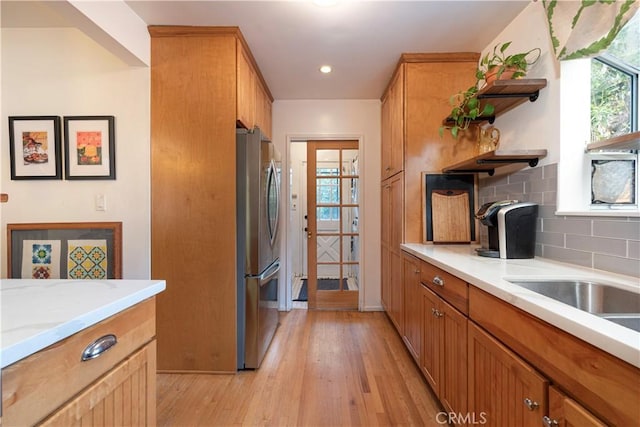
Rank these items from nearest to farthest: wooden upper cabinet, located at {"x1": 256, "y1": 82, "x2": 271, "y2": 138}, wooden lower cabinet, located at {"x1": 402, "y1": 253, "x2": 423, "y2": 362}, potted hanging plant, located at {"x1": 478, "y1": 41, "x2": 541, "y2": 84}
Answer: potted hanging plant, located at {"x1": 478, "y1": 41, "x2": 541, "y2": 84} → wooden lower cabinet, located at {"x1": 402, "y1": 253, "x2": 423, "y2": 362} → wooden upper cabinet, located at {"x1": 256, "y1": 82, "x2": 271, "y2": 138}

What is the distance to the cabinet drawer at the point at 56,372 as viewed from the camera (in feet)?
1.86

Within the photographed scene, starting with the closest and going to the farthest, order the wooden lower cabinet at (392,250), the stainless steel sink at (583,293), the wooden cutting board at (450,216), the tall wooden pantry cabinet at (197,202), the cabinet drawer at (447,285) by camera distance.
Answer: the stainless steel sink at (583,293) → the cabinet drawer at (447,285) → the tall wooden pantry cabinet at (197,202) → the wooden cutting board at (450,216) → the wooden lower cabinet at (392,250)

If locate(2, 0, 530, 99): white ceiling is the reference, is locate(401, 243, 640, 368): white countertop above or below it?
below

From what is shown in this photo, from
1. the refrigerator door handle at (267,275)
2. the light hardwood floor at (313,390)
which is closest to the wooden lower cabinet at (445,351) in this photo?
the light hardwood floor at (313,390)

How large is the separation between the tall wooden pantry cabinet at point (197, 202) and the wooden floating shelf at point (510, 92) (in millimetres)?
1660

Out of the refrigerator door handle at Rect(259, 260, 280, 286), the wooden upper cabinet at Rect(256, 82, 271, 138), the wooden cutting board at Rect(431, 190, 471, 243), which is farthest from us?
the wooden upper cabinet at Rect(256, 82, 271, 138)

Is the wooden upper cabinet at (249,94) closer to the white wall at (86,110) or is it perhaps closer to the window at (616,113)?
the white wall at (86,110)

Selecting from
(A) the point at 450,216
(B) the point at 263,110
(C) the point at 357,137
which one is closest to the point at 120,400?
(A) the point at 450,216

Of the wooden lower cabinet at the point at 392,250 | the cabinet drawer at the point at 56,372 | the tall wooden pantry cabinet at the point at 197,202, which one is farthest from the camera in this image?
the wooden lower cabinet at the point at 392,250

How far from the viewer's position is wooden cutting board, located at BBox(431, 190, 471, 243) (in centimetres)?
233

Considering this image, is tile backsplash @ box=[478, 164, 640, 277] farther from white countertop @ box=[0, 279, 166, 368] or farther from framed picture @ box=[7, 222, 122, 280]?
framed picture @ box=[7, 222, 122, 280]

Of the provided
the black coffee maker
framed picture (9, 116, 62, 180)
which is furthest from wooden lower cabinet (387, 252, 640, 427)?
framed picture (9, 116, 62, 180)

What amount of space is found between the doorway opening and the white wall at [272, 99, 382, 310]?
10 cm

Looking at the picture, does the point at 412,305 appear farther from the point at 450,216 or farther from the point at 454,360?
the point at 450,216
